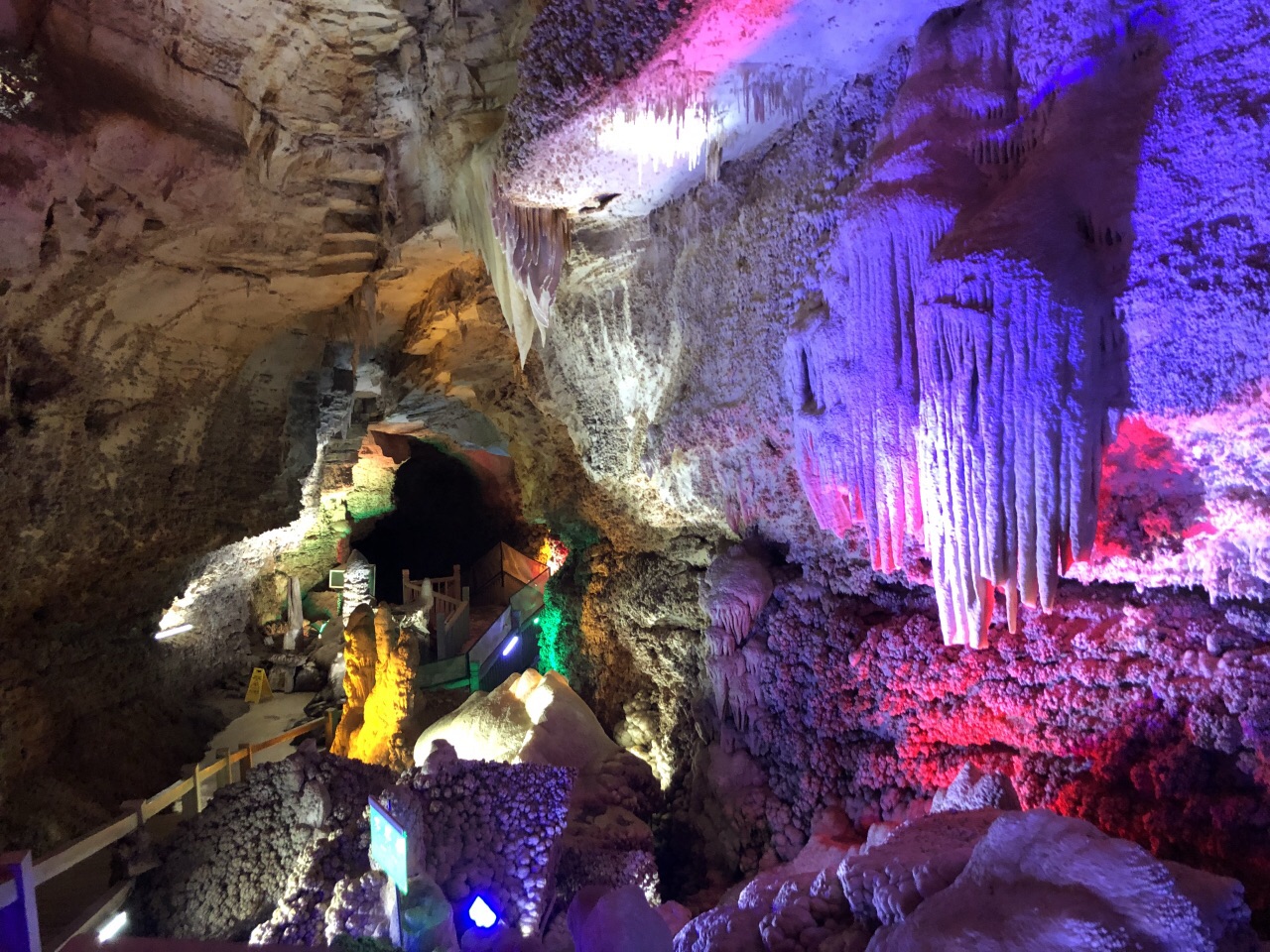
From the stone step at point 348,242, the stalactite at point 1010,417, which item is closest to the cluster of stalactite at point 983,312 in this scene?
the stalactite at point 1010,417

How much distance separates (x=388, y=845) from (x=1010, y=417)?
179 inches

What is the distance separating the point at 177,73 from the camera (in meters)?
5.65

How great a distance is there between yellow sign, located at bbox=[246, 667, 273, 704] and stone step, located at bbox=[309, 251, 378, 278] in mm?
6459

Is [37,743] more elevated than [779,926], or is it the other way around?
[779,926]

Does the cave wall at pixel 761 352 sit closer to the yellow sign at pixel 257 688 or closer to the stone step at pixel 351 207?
the stone step at pixel 351 207

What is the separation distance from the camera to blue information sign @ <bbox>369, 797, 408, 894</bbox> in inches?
189

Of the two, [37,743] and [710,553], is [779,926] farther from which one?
[37,743]

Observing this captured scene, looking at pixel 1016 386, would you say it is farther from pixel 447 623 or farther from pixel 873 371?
pixel 447 623

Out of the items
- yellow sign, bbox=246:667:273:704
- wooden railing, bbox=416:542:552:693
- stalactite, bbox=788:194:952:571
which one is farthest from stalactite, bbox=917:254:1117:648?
yellow sign, bbox=246:667:273:704

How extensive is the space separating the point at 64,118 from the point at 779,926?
262 inches

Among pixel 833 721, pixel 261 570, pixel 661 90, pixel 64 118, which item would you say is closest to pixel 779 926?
pixel 833 721

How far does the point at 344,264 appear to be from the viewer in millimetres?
8094

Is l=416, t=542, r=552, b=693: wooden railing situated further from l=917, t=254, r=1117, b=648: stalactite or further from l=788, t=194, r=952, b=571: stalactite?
l=917, t=254, r=1117, b=648: stalactite

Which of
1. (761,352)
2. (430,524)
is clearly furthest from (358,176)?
(430,524)
